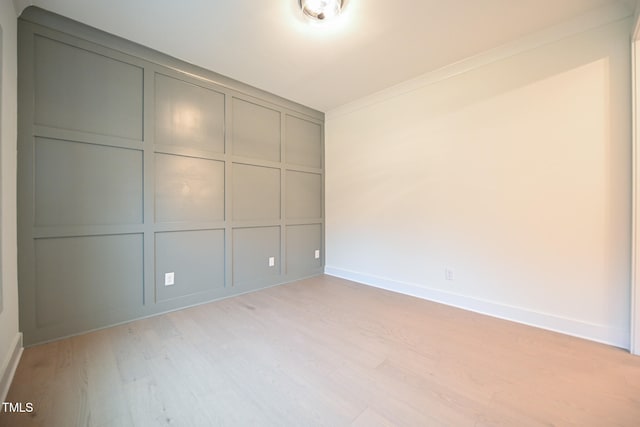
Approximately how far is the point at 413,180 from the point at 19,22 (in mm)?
3591

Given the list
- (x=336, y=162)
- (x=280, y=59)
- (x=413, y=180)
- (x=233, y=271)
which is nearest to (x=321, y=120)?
(x=336, y=162)

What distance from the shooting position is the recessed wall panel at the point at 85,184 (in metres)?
1.89

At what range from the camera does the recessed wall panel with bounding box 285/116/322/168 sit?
3551 mm

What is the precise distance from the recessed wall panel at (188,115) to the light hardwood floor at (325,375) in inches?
69.5

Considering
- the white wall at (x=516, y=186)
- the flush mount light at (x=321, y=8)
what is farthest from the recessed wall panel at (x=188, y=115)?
the white wall at (x=516, y=186)

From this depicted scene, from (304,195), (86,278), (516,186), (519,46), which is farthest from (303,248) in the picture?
(519,46)

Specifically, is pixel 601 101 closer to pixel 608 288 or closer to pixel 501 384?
pixel 608 288

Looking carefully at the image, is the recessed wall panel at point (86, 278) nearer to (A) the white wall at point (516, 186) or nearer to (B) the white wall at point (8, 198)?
(B) the white wall at point (8, 198)

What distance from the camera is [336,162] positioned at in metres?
3.85

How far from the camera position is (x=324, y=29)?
2066 millimetres

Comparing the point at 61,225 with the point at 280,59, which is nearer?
the point at 61,225

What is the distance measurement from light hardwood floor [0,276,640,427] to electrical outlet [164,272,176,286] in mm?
357

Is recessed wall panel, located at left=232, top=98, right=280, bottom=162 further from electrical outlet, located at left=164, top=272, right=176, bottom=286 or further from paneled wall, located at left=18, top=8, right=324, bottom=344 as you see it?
electrical outlet, located at left=164, top=272, right=176, bottom=286

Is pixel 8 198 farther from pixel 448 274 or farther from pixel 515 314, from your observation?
pixel 515 314
